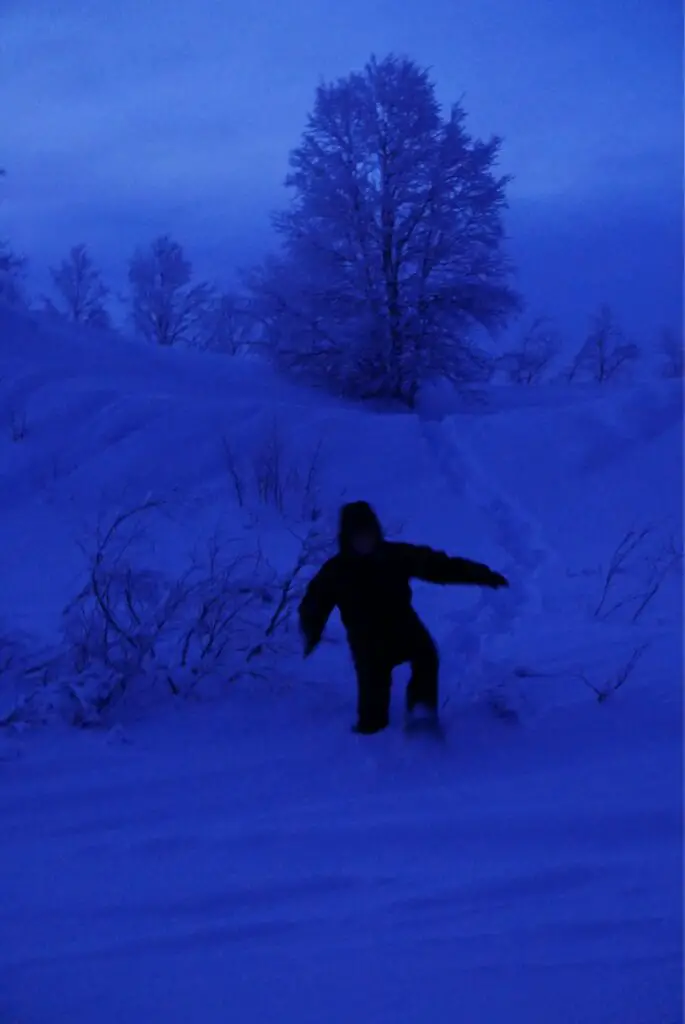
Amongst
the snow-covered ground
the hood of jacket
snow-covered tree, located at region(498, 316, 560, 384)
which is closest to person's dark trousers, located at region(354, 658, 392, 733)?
the snow-covered ground

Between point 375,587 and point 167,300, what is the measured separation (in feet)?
96.2

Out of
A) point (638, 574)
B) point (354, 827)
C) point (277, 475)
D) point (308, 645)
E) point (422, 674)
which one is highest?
point (277, 475)

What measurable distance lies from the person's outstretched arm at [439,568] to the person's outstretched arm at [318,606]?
0.36m

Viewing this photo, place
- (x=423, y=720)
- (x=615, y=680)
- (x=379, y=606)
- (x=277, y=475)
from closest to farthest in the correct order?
(x=423, y=720) < (x=379, y=606) < (x=615, y=680) < (x=277, y=475)

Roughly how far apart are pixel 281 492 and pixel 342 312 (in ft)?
28.8

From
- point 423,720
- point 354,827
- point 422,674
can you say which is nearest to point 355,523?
point 422,674

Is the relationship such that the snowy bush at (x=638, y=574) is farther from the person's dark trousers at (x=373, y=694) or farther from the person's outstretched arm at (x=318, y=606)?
the person's outstretched arm at (x=318, y=606)

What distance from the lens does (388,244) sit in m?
17.9

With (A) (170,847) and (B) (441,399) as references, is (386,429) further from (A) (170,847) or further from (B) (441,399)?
(A) (170,847)

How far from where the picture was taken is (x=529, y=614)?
640cm

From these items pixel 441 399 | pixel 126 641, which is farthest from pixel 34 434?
pixel 441 399

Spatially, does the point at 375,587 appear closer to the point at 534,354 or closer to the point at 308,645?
the point at 308,645

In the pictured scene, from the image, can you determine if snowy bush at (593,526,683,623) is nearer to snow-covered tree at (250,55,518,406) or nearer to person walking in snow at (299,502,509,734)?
person walking in snow at (299,502,509,734)

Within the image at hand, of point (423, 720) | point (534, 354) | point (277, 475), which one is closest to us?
point (423, 720)
